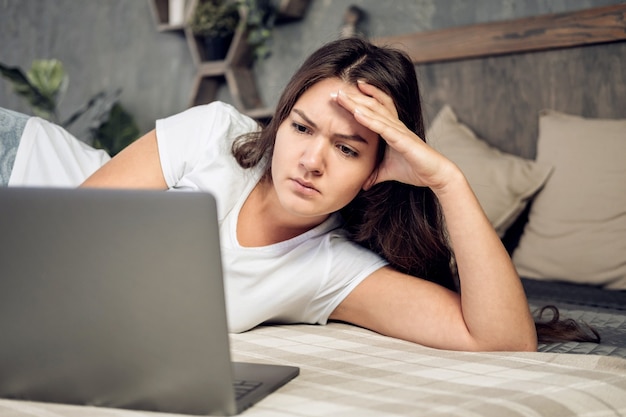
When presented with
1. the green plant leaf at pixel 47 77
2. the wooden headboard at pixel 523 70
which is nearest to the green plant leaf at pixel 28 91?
the green plant leaf at pixel 47 77

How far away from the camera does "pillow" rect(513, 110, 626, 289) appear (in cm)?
216

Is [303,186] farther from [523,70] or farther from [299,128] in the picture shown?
[523,70]

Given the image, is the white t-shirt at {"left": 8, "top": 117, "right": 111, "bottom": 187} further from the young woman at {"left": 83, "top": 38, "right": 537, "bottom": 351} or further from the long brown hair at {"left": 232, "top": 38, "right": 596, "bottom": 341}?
the long brown hair at {"left": 232, "top": 38, "right": 596, "bottom": 341}

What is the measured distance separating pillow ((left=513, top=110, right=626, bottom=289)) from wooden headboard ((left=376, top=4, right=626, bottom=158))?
0.22 meters

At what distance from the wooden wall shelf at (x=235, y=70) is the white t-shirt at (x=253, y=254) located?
1.72m

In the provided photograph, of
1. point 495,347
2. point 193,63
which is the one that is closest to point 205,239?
point 495,347

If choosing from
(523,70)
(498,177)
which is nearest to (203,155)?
(498,177)

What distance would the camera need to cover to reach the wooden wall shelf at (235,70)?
3566 millimetres

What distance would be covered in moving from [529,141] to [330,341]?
4.65 feet

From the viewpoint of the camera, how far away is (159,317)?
0.92 m

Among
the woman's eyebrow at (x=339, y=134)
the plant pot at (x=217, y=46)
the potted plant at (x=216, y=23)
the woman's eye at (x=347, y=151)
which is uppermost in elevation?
the potted plant at (x=216, y=23)

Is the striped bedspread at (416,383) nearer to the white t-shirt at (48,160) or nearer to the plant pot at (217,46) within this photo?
the white t-shirt at (48,160)

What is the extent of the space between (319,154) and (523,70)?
144 centimetres

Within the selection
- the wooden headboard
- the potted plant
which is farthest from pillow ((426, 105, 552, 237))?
the potted plant
